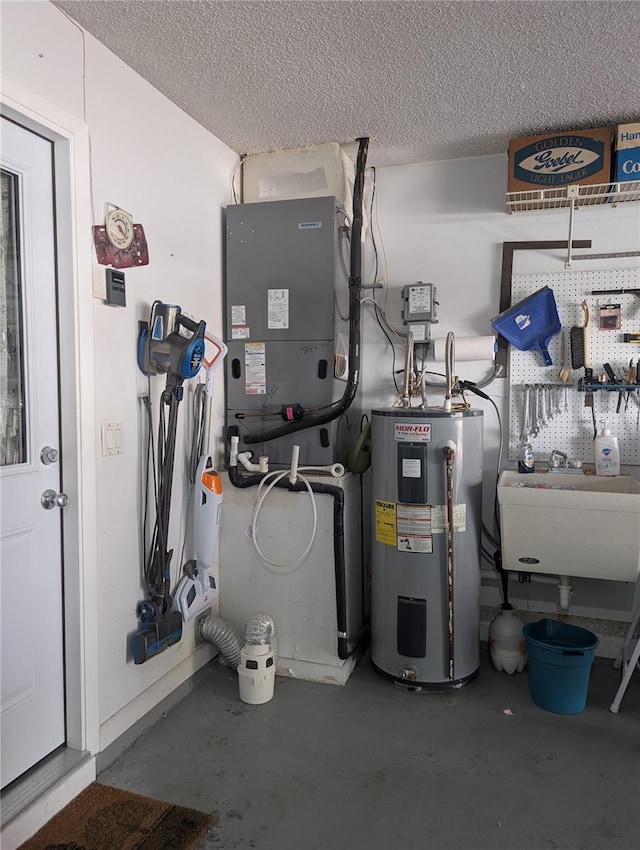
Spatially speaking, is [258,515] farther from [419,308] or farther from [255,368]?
[419,308]

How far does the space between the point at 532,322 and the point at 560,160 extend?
2.63 ft

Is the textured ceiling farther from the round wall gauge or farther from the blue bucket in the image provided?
the blue bucket

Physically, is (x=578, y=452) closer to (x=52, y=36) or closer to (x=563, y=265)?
(x=563, y=265)

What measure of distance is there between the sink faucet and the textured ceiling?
5.47 ft

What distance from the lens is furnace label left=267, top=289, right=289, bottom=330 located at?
3152mm

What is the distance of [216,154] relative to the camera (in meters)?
3.16

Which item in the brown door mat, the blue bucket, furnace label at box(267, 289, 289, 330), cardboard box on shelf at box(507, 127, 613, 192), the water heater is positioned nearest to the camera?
the brown door mat

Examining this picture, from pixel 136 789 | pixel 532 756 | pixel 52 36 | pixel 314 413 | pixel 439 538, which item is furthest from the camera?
pixel 314 413

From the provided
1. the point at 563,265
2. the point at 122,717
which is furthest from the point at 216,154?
the point at 122,717

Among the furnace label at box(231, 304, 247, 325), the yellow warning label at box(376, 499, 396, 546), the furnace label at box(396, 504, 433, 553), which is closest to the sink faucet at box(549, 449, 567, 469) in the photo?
the furnace label at box(396, 504, 433, 553)

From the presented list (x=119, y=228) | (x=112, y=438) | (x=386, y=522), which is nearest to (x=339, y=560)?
(x=386, y=522)

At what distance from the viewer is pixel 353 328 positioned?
129 inches

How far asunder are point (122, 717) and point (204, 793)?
0.49 meters

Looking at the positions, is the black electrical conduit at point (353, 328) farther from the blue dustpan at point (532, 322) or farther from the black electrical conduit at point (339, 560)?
the blue dustpan at point (532, 322)
